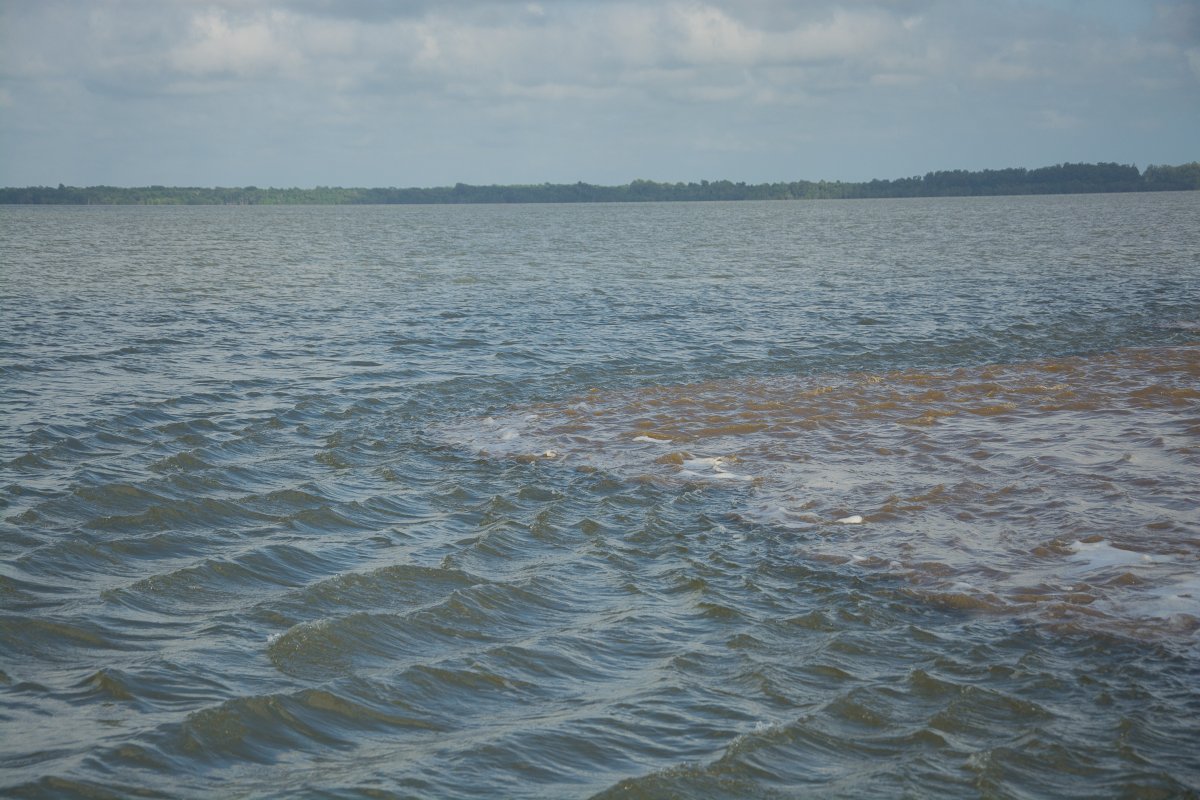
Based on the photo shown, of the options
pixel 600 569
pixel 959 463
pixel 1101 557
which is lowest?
pixel 600 569

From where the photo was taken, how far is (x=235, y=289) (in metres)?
37.2

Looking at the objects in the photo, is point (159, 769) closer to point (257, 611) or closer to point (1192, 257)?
point (257, 611)

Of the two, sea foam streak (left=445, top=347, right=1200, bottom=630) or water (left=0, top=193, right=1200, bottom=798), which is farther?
sea foam streak (left=445, top=347, right=1200, bottom=630)

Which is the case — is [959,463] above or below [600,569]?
above

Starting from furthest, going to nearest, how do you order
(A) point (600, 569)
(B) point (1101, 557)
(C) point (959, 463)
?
1. (C) point (959, 463)
2. (A) point (600, 569)
3. (B) point (1101, 557)

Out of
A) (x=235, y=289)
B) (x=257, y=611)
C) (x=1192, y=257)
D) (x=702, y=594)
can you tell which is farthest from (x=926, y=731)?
(x=1192, y=257)

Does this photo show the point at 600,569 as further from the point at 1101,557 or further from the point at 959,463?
the point at 959,463

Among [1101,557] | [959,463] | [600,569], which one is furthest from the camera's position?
[959,463]

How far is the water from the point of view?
244 inches

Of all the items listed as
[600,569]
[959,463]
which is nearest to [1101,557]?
[959,463]

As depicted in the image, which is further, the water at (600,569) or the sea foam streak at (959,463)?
the sea foam streak at (959,463)

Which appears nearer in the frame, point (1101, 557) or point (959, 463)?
point (1101, 557)

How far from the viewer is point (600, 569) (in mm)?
9688

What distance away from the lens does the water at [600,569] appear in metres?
6.21
